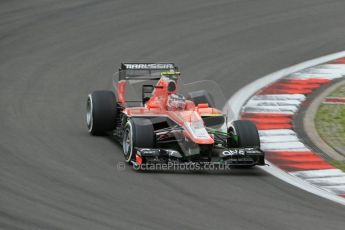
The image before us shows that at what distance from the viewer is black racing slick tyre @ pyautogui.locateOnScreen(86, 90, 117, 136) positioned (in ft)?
57.7

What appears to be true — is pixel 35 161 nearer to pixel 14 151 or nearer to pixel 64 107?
pixel 14 151

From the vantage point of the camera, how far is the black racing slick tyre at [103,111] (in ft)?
57.7

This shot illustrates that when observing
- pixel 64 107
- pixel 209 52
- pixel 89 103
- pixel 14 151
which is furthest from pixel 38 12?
pixel 14 151

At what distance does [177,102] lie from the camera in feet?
54.2

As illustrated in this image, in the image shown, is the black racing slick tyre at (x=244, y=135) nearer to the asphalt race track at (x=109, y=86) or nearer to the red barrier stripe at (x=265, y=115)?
the asphalt race track at (x=109, y=86)

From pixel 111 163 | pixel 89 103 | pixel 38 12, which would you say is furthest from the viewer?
pixel 38 12

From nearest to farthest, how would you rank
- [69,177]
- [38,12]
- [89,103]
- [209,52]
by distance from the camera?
[69,177], [89,103], [209,52], [38,12]

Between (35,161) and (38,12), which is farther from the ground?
(38,12)

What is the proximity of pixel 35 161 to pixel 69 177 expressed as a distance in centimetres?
112

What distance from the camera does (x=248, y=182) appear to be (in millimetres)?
15000

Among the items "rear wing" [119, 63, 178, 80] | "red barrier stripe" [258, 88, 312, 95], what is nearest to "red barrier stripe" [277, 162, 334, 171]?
"rear wing" [119, 63, 178, 80]

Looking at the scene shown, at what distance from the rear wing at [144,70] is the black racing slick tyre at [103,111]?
0.80 m

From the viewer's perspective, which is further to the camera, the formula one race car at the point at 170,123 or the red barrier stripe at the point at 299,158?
the red barrier stripe at the point at 299,158

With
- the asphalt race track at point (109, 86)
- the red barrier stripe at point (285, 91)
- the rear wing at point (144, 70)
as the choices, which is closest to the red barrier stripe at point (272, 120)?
the rear wing at point (144, 70)
